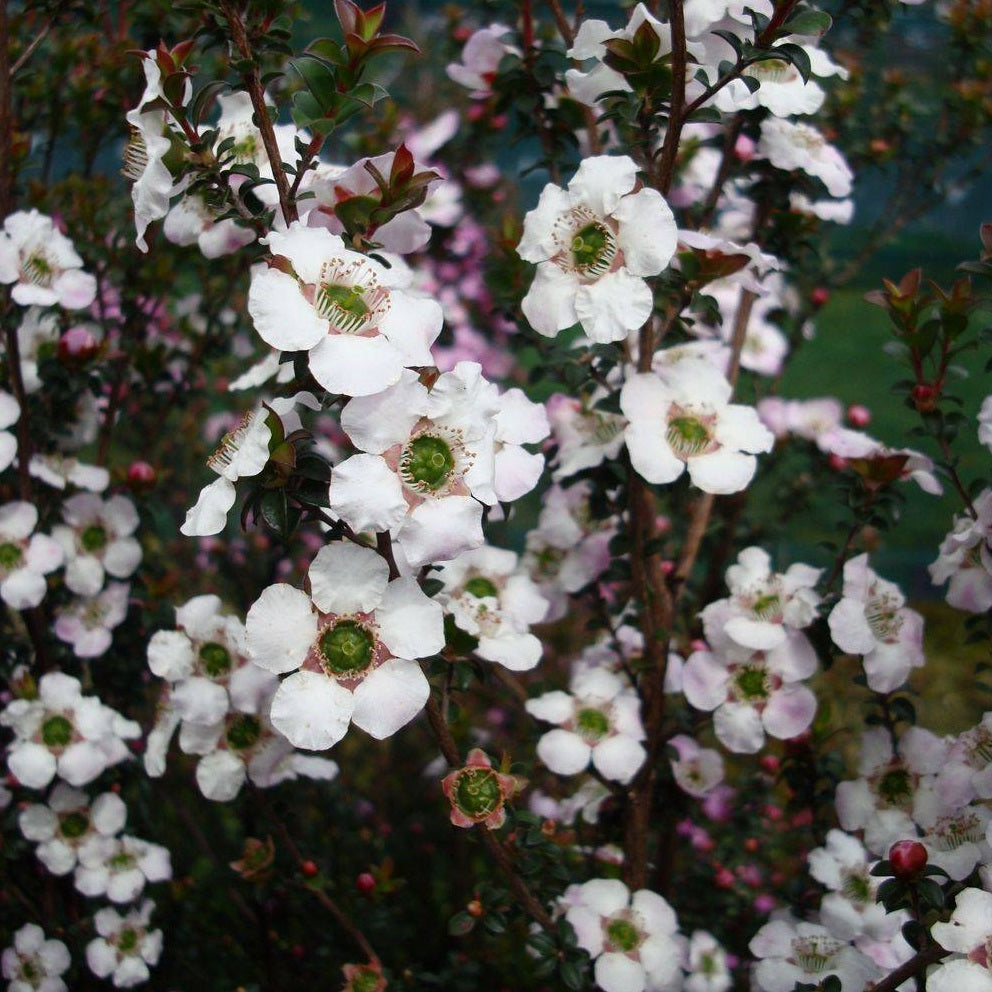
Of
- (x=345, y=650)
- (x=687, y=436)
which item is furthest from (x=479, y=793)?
(x=687, y=436)

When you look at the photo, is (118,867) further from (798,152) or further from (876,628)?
(798,152)

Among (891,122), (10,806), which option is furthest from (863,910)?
(891,122)

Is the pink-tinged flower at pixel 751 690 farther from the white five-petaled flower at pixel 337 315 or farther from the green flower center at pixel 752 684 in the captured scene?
the white five-petaled flower at pixel 337 315

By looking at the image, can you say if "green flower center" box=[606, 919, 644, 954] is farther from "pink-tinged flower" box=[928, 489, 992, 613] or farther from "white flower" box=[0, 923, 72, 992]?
"white flower" box=[0, 923, 72, 992]

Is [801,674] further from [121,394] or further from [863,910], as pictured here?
[121,394]

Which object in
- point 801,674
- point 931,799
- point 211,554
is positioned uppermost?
point 801,674

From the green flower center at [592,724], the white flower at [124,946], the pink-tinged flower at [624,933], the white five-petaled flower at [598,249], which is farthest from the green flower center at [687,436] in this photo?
the white flower at [124,946]
